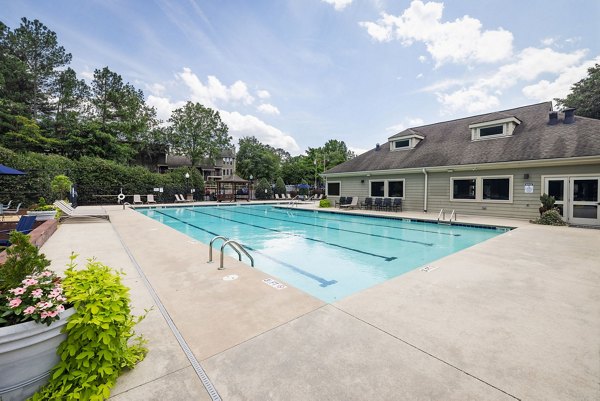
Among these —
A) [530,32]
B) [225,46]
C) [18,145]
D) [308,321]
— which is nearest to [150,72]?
[225,46]

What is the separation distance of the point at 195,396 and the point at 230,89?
2583 centimetres

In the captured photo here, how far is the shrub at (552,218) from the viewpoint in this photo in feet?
32.3

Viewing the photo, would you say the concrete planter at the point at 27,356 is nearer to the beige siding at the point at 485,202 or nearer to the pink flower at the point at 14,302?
the pink flower at the point at 14,302

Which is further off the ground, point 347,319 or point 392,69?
point 392,69

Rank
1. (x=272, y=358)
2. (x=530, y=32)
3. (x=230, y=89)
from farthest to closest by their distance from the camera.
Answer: (x=230, y=89) → (x=530, y=32) → (x=272, y=358)

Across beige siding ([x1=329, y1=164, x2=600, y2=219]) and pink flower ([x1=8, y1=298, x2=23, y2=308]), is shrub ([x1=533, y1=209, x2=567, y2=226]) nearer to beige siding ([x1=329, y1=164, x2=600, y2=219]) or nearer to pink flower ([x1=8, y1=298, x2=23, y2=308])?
beige siding ([x1=329, y1=164, x2=600, y2=219])

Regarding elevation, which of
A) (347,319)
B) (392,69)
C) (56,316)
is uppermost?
(392,69)

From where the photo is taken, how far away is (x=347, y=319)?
2.92 m

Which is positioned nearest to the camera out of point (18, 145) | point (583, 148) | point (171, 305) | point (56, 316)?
point (56, 316)

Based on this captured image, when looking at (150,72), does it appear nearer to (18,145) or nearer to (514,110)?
(18,145)

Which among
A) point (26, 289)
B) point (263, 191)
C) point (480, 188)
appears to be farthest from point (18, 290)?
point (263, 191)

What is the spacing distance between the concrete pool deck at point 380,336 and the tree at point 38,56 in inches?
1220

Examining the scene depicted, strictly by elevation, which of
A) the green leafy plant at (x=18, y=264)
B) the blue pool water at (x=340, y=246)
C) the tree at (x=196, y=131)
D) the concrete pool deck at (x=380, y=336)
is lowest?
the blue pool water at (x=340, y=246)

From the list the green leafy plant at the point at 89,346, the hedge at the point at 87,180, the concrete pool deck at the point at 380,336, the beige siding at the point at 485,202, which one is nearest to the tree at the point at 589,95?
the beige siding at the point at 485,202
